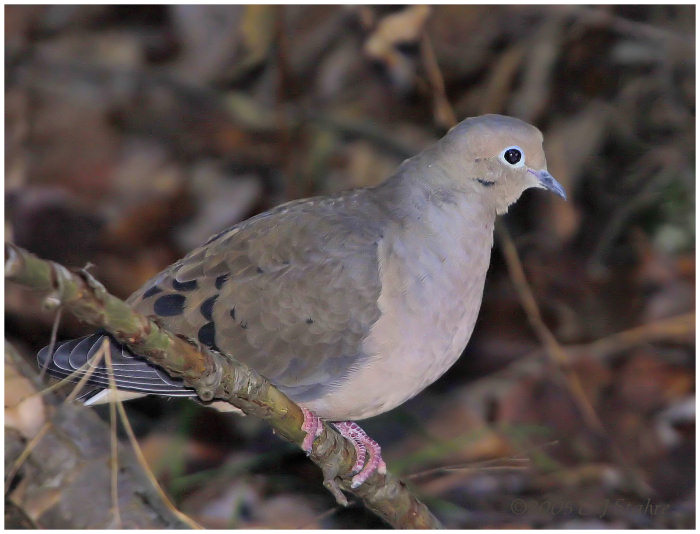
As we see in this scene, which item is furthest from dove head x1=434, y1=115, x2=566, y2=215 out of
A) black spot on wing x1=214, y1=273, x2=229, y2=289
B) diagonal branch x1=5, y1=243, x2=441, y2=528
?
diagonal branch x1=5, y1=243, x2=441, y2=528

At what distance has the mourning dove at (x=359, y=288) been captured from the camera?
2.40 meters

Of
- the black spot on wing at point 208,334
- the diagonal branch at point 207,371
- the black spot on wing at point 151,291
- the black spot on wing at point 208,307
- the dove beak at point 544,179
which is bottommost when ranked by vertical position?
the diagonal branch at point 207,371

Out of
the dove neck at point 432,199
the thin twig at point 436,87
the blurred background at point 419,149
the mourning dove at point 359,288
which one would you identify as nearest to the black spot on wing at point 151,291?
the mourning dove at point 359,288

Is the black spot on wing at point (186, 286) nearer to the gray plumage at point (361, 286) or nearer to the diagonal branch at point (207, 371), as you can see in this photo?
the gray plumage at point (361, 286)

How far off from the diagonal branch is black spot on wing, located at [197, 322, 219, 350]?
0.44 metres

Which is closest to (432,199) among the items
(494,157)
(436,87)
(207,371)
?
(494,157)

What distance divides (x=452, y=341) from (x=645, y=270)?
2.78 metres

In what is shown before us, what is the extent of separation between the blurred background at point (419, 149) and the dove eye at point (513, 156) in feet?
6.41

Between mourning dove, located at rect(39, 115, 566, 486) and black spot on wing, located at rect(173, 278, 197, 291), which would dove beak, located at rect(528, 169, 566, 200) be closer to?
mourning dove, located at rect(39, 115, 566, 486)

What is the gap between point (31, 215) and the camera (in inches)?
176

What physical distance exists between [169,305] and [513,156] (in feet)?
3.34

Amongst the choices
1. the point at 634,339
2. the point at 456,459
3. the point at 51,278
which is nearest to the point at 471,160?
the point at 51,278

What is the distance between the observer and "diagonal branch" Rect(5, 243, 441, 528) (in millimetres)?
1253

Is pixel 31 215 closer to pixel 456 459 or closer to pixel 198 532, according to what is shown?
pixel 456 459
